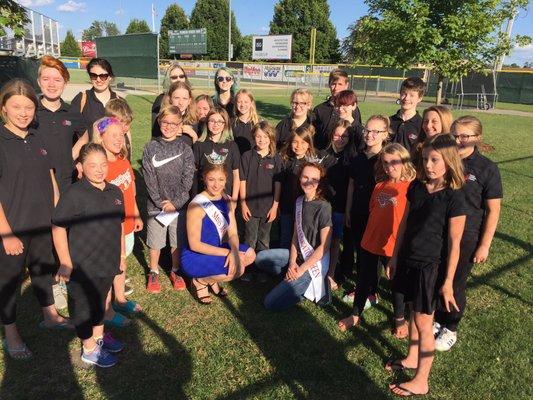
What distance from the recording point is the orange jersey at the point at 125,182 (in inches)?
145

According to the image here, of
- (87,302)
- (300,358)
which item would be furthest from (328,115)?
(87,302)

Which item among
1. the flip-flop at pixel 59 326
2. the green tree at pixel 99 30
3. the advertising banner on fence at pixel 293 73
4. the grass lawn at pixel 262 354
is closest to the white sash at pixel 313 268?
the grass lawn at pixel 262 354

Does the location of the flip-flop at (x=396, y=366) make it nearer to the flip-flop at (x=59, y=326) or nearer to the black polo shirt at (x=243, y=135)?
the flip-flop at (x=59, y=326)

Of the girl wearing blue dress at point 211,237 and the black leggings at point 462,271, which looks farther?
the girl wearing blue dress at point 211,237

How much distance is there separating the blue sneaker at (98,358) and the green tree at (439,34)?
1397cm

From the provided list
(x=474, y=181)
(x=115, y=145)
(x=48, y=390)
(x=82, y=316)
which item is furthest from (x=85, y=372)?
(x=474, y=181)

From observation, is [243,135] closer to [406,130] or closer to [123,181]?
[123,181]

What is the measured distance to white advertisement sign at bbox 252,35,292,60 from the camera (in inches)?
2032

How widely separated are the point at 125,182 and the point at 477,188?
9.79ft

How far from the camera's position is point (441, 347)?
136 inches

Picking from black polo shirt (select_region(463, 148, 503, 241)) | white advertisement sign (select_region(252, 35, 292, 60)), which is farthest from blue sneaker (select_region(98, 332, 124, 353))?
white advertisement sign (select_region(252, 35, 292, 60))

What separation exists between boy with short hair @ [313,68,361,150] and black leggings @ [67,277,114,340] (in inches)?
124

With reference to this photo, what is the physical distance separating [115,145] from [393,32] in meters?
13.3

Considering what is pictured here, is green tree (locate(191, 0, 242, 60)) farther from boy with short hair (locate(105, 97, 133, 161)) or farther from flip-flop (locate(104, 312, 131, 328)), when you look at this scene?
flip-flop (locate(104, 312, 131, 328))
